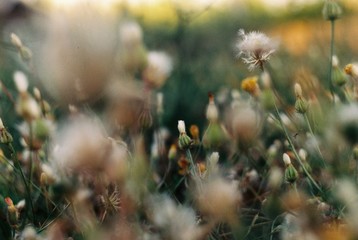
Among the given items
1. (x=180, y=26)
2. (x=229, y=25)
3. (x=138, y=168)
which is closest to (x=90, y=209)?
(x=138, y=168)

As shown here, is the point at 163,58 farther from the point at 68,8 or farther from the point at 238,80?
the point at 238,80

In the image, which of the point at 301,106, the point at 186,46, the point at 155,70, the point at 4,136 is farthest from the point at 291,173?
the point at 186,46

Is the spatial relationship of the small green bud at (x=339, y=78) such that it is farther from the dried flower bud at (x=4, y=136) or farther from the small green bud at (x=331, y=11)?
the dried flower bud at (x=4, y=136)

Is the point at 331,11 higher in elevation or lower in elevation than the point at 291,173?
higher

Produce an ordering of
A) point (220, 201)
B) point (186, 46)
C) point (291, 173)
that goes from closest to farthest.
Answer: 1. point (220, 201)
2. point (291, 173)
3. point (186, 46)

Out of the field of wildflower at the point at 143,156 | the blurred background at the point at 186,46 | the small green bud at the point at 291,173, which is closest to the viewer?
the field of wildflower at the point at 143,156

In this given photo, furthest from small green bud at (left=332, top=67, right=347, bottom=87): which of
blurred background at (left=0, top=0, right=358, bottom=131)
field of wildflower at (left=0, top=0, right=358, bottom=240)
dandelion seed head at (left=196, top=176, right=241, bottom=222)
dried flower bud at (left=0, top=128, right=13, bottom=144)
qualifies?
dried flower bud at (left=0, top=128, right=13, bottom=144)

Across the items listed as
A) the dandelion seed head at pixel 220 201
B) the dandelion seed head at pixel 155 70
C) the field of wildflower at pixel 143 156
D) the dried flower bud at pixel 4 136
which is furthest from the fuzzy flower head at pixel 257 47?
the dried flower bud at pixel 4 136

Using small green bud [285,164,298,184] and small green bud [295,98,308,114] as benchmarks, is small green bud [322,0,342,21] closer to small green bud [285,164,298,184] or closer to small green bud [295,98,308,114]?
small green bud [295,98,308,114]

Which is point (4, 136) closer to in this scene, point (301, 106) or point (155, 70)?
point (155, 70)
